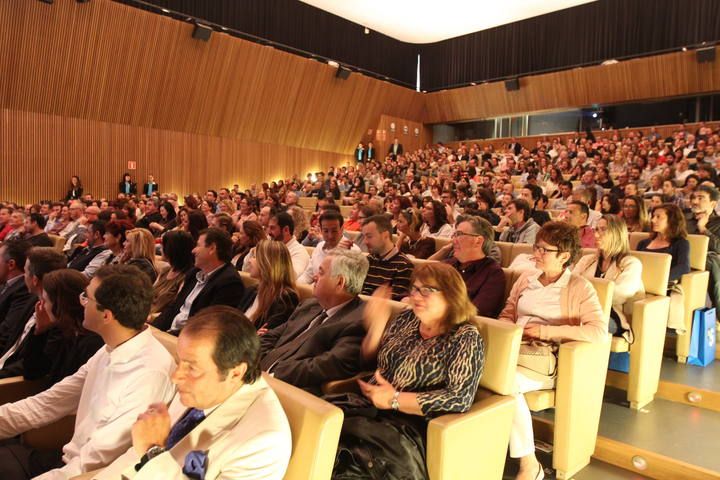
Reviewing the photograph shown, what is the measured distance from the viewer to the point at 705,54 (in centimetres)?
1217

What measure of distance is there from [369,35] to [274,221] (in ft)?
46.4

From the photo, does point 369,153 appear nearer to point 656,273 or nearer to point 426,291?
point 656,273

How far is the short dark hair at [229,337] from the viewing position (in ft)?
4.30

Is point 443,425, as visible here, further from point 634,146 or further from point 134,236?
point 634,146

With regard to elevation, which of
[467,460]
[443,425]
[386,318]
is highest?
[386,318]

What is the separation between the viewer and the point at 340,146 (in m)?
16.4

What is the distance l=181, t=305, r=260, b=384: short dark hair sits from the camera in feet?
4.30

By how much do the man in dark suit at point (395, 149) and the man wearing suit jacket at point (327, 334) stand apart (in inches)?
554

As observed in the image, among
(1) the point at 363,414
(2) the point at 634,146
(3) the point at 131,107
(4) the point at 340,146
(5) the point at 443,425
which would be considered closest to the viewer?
(5) the point at 443,425

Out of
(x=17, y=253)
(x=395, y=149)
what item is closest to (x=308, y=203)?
(x=395, y=149)

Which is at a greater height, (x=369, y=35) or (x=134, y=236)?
(x=369, y=35)

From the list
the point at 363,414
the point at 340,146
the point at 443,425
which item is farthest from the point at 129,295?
the point at 340,146

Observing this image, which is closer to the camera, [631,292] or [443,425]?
[443,425]

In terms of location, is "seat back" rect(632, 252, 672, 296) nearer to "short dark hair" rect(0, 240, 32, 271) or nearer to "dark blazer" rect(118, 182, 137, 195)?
"short dark hair" rect(0, 240, 32, 271)
